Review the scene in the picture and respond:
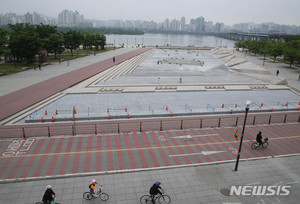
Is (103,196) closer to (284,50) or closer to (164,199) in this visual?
(164,199)

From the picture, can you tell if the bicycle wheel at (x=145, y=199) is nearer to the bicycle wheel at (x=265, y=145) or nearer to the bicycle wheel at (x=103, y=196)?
the bicycle wheel at (x=103, y=196)

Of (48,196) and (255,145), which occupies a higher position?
(48,196)

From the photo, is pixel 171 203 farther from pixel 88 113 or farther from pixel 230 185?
pixel 88 113

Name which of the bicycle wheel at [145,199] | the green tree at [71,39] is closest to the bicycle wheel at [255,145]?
the bicycle wheel at [145,199]

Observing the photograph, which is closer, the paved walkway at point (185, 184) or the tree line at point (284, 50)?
the paved walkway at point (185, 184)

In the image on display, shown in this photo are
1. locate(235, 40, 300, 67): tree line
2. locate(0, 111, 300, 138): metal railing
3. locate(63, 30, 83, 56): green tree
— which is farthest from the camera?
locate(63, 30, 83, 56): green tree

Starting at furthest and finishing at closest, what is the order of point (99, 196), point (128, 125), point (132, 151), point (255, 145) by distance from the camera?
point (128, 125) → point (255, 145) → point (132, 151) → point (99, 196)

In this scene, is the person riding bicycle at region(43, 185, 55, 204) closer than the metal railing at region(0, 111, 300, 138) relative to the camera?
Yes

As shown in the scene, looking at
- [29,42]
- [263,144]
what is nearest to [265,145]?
[263,144]

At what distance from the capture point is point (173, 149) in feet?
51.6

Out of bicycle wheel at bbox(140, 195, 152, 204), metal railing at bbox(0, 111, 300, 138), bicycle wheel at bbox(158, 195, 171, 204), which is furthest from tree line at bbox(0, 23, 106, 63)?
bicycle wheel at bbox(158, 195, 171, 204)

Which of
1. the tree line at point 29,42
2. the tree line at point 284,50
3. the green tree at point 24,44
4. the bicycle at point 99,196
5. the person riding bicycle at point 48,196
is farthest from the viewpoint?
the tree line at point 284,50

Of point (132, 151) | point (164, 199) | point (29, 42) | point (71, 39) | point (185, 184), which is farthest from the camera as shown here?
point (71, 39)

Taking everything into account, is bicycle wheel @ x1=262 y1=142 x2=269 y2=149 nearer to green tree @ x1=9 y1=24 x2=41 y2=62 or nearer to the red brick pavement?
the red brick pavement
